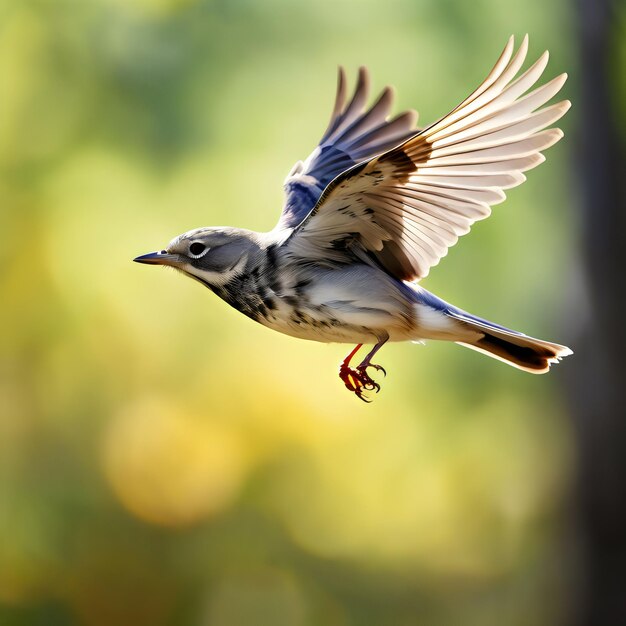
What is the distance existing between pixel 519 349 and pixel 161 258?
4.52 feet

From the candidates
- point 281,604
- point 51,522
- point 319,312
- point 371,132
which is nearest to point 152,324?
point 51,522

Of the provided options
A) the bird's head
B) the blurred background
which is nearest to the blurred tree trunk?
the blurred background

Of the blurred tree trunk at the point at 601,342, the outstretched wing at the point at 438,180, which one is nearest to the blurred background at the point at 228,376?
the blurred tree trunk at the point at 601,342

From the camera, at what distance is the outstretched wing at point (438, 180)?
3.04 meters

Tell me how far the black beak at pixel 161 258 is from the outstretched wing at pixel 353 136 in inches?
36.7

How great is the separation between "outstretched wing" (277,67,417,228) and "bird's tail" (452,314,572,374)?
3.47 ft

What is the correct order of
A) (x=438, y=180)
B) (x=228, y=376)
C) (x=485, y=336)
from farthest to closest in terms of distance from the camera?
(x=228, y=376), (x=485, y=336), (x=438, y=180)

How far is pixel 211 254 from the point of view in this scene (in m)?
3.76

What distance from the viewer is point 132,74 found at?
12367mm

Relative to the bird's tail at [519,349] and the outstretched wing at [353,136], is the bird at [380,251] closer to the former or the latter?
the bird's tail at [519,349]

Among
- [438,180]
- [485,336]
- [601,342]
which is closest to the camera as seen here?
[438,180]

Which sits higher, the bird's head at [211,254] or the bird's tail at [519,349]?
the bird's tail at [519,349]

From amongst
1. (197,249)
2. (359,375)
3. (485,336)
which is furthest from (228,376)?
(359,375)

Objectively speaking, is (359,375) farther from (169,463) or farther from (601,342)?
(169,463)
